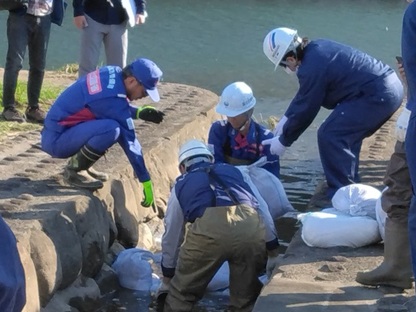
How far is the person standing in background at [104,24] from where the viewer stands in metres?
8.70

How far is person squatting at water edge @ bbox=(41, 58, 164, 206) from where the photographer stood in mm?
6625

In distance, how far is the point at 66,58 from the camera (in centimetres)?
1689

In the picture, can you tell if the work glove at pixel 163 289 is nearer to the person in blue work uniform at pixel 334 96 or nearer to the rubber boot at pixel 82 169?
the rubber boot at pixel 82 169

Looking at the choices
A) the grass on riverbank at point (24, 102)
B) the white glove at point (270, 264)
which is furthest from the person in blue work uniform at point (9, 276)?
the grass on riverbank at point (24, 102)

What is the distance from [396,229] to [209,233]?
44.7 inches

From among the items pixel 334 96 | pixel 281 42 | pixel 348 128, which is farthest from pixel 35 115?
pixel 348 128

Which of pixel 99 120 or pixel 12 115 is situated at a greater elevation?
pixel 99 120

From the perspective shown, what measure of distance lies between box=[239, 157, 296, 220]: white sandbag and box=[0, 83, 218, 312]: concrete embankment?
0.95 meters

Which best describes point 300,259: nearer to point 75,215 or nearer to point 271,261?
point 271,261

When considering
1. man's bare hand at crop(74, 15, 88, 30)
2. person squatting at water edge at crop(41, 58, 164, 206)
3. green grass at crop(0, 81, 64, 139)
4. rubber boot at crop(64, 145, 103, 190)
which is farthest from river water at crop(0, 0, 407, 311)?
man's bare hand at crop(74, 15, 88, 30)

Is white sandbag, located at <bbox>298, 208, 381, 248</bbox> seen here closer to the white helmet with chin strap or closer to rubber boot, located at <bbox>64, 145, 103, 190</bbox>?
the white helmet with chin strap

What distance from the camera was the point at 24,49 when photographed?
8.52 meters

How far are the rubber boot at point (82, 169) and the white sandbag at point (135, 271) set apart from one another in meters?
0.55

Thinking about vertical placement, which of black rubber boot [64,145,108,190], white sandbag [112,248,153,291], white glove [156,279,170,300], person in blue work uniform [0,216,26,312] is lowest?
white sandbag [112,248,153,291]
